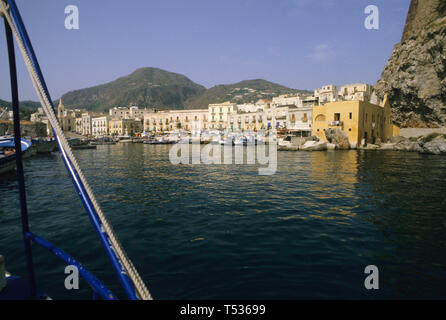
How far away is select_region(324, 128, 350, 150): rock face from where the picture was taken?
43306 millimetres

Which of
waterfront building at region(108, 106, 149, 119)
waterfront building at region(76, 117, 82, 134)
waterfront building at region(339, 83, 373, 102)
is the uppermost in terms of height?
waterfront building at region(339, 83, 373, 102)

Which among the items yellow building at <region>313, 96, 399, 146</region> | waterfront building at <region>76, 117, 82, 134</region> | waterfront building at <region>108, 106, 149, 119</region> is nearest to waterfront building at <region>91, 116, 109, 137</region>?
waterfront building at <region>108, 106, 149, 119</region>

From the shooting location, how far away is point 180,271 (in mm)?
5789

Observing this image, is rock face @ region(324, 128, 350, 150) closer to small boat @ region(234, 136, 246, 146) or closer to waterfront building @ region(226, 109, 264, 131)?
small boat @ region(234, 136, 246, 146)

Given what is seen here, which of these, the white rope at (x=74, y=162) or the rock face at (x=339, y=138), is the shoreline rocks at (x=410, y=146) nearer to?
the rock face at (x=339, y=138)

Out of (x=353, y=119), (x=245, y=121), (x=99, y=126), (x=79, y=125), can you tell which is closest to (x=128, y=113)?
(x=99, y=126)

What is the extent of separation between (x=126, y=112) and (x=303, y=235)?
373 ft

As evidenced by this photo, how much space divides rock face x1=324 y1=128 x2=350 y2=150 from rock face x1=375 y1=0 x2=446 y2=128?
14.6m

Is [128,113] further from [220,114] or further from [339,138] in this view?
[339,138]

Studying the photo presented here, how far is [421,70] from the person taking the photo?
42.6 meters

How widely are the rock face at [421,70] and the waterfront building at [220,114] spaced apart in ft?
148

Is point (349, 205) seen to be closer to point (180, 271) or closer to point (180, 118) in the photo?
point (180, 271)
